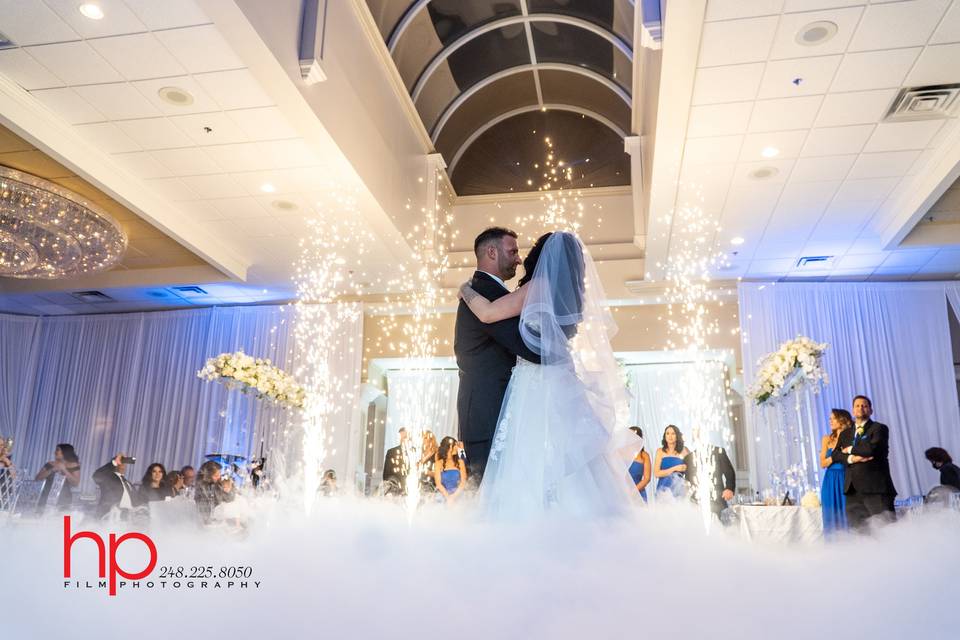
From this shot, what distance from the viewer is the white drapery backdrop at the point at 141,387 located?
988 centimetres

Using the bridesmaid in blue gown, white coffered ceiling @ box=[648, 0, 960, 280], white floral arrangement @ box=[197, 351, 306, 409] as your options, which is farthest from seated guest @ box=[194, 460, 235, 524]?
the bridesmaid in blue gown

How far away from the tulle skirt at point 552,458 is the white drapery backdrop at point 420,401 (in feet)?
26.6

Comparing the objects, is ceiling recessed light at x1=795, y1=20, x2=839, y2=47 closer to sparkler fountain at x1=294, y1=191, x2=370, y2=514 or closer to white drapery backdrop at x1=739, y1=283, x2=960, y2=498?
sparkler fountain at x1=294, y1=191, x2=370, y2=514

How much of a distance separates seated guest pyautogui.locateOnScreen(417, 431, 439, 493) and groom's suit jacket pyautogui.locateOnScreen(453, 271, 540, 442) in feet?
16.7

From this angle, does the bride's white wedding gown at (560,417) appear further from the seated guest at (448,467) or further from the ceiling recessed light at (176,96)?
the seated guest at (448,467)

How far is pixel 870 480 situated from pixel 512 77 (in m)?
6.33

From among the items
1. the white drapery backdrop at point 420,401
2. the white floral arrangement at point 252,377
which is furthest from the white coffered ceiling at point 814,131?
the white floral arrangement at point 252,377

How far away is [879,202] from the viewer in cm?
701

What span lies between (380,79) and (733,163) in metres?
3.62

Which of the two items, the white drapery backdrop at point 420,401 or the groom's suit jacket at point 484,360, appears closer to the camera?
the groom's suit jacket at point 484,360

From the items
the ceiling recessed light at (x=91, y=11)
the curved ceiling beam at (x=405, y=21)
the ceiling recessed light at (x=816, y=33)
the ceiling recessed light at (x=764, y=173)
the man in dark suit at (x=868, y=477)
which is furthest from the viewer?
the curved ceiling beam at (x=405, y=21)

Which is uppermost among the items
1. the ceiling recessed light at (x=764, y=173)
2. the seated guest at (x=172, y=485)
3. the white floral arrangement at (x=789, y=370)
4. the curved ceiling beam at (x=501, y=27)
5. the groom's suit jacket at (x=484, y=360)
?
the curved ceiling beam at (x=501, y=27)

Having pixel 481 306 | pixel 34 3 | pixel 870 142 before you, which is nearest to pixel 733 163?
pixel 870 142

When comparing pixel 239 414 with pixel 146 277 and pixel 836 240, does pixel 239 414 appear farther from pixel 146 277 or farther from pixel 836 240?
pixel 836 240
